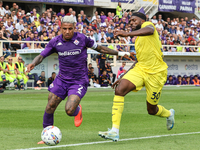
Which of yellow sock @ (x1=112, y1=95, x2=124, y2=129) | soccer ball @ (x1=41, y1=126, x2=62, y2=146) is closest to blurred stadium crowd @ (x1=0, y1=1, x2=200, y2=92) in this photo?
yellow sock @ (x1=112, y1=95, x2=124, y2=129)

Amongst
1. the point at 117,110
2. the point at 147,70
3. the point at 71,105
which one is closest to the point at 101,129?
the point at 117,110

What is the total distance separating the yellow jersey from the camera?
7.16 m

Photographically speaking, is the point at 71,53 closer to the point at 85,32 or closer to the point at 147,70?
the point at 147,70

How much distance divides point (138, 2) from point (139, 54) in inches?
1279

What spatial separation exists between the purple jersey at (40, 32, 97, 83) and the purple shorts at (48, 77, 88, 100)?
78 millimetres

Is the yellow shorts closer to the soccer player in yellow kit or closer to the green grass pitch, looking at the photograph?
the soccer player in yellow kit

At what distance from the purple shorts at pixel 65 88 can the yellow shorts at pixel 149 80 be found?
0.84m

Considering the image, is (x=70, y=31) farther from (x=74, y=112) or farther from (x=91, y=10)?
(x=91, y=10)

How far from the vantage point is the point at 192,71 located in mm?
33062

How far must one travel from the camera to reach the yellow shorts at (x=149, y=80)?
6996 mm

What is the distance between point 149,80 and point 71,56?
150 centimetres

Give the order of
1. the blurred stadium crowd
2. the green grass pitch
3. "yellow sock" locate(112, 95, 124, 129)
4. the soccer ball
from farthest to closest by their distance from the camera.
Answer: the blurred stadium crowd < "yellow sock" locate(112, 95, 124, 129) < the green grass pitch < the soccer ball

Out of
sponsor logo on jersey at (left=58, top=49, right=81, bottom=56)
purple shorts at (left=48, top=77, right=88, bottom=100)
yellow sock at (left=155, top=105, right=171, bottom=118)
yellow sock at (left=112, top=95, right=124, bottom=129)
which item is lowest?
yellow sock at (left=155, top=105, right=171, bottom=118)

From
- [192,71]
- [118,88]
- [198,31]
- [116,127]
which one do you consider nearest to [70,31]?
[118,88]
